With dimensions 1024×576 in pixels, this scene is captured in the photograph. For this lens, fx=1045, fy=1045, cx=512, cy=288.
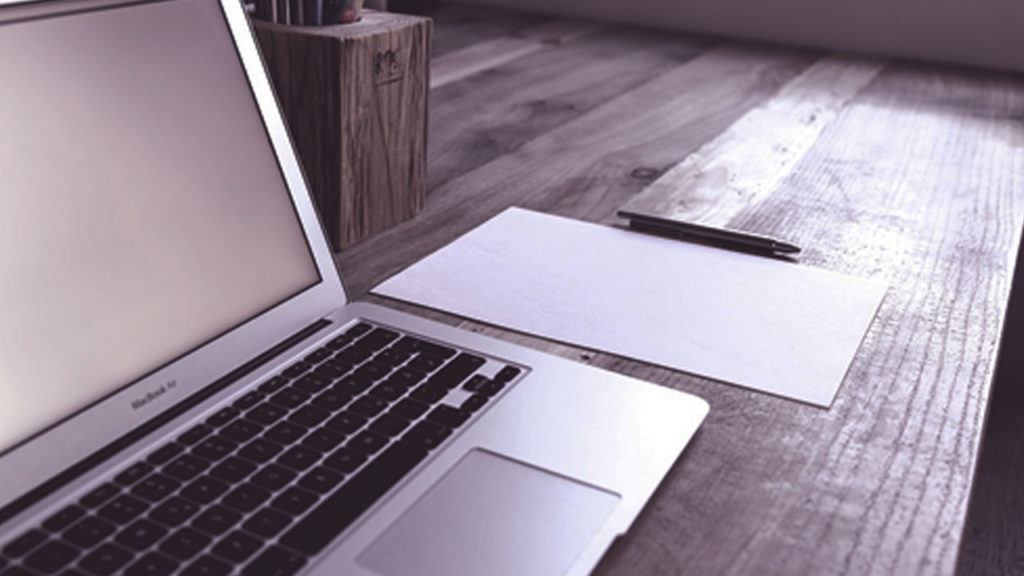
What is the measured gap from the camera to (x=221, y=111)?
66cm

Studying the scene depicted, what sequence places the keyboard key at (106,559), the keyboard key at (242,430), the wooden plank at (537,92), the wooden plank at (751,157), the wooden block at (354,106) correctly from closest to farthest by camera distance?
the keyboard key at (106,559) → the keyboard key at (242,430) → the wooden block at (354,106) → the wooden plank at (751,157) → the wooden plank at (537,92)

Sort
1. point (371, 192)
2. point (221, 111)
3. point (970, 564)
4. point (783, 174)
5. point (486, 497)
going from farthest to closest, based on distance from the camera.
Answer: point (970, 564) < point (783, 174) < point (371, 192) < point (221, 111) < point (486, 497)

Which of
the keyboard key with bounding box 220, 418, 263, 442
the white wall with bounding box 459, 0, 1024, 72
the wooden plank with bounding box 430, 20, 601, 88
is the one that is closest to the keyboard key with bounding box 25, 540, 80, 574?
the keyboard key with bounding box 220, 418, 263, 442

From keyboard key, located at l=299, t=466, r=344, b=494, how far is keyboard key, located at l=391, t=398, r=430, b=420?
0.07 m

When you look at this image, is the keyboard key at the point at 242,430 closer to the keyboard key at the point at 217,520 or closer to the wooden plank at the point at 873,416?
the keyboard key at the point at 217,520

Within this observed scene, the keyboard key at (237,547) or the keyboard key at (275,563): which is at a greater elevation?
the keyboard key at (237,547)

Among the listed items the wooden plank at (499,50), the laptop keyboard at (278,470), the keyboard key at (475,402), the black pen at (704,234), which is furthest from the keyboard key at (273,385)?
the wooden plank at (499,50)

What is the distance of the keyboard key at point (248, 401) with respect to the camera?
1.88ft

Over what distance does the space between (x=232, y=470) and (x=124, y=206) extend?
0.56 ft

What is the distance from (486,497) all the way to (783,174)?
734mm

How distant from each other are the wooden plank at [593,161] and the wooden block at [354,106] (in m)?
0.04

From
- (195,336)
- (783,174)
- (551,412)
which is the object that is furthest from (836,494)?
(783,174)

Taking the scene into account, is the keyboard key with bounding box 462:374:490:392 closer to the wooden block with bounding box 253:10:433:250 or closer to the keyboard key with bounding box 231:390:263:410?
the keyboard key with bounding box 231:390:263:410

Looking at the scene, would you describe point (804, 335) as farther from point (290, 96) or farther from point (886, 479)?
point (290, 96)
